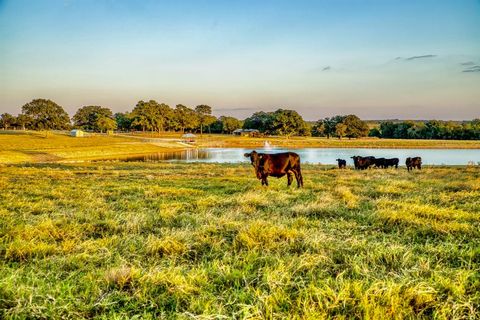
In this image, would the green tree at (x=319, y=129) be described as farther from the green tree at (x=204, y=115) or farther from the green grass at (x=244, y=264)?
the green grass at (x=244, y=264)

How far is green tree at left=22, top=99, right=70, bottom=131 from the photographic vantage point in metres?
78.0

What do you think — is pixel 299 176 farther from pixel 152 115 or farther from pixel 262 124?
pixel 262 124

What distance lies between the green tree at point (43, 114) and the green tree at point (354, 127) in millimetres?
100267

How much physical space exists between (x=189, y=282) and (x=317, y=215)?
434 cm

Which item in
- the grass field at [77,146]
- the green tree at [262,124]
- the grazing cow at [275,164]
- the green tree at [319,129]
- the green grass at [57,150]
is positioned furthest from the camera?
the green tree at [262,124]

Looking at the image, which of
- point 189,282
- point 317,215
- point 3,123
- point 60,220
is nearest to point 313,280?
point 189,282

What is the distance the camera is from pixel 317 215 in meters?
7.21

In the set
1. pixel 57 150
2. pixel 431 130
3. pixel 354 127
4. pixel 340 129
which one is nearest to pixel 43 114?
pixel 57 150

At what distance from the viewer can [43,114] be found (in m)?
78.5

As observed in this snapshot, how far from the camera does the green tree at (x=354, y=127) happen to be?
129 m

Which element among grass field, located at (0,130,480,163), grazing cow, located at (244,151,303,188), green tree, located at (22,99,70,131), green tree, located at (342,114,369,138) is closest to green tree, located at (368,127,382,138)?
green tree, located at (342,114,369,138)

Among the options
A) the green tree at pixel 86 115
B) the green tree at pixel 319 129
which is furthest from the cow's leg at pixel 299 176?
the green tree at pixel 86 115

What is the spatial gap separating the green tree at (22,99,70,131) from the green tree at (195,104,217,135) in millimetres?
66940

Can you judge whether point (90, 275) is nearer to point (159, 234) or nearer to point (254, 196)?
point (159, 234)
